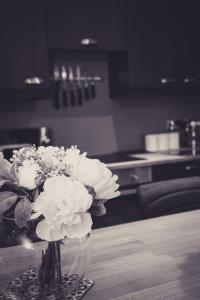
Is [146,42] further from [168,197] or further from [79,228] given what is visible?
[79,228]

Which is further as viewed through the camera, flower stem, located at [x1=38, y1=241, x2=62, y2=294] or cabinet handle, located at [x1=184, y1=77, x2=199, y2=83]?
cabinet handle, located at [x1=184, y1=77, x2=199, y2=83]

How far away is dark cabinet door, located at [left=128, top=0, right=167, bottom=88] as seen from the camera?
328cm

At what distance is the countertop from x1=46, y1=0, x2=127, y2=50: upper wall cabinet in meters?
0.87

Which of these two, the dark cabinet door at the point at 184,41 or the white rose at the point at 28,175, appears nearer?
the white rose at the point at 28,175

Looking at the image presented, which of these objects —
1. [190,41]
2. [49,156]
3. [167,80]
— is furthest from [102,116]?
[49,156]

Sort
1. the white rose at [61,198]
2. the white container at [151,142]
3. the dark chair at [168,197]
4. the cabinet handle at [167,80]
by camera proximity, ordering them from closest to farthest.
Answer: the white rose at [61,198], the dark chair at [168,197], the cabinet handle at [167,80], the white container at [151,142]

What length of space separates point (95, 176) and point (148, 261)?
0.39m

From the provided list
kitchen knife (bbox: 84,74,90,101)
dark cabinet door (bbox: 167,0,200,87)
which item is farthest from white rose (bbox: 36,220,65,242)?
dark cabinet door (bbox: 167,0,200,87)

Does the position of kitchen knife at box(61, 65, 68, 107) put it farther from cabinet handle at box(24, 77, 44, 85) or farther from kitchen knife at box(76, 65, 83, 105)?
cabinet handle at box(24, 77, 44, 85)

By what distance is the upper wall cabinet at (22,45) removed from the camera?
2.83m

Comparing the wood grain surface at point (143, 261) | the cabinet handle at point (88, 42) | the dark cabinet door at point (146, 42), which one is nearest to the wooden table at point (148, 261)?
the wood grain surface at point (143, 261)

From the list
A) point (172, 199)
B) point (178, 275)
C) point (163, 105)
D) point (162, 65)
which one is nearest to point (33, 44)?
point (162, 65)

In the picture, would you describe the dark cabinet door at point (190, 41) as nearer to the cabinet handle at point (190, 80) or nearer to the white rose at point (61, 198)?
the cabinet handle at point (190, 80)

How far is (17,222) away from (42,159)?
0.16 m
